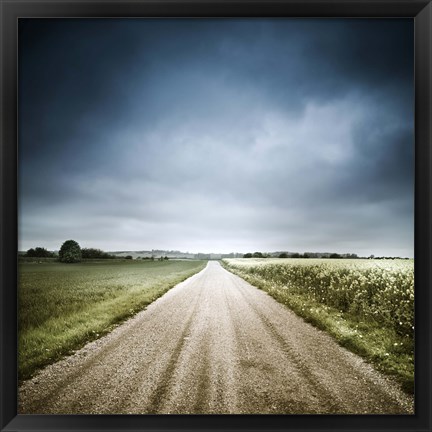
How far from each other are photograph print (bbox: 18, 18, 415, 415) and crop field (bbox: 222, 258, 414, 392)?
0.03 m

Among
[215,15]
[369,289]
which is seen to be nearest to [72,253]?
[215,15]

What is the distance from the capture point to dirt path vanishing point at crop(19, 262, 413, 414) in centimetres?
252

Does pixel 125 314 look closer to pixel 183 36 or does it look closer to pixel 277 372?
pixel 277 372

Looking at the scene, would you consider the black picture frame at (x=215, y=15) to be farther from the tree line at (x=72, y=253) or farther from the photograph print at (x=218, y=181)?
the tree line at (x=72, y=253)

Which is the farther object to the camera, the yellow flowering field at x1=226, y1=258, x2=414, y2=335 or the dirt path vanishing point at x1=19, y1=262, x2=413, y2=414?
the yellow flowering field at x1=226, y1=258, x2=414, y2=335

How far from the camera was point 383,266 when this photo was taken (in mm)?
4715

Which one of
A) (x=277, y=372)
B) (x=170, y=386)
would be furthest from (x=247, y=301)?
(x=170, y=386)

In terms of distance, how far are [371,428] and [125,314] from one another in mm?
4009

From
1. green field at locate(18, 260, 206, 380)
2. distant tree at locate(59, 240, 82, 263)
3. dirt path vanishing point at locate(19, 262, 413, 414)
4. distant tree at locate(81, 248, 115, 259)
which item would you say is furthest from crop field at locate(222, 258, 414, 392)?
distant tree at locate(59, 240, 82, 263)

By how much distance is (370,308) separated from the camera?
Result: 179 inches

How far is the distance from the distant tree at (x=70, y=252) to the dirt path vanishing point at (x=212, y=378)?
1.47m

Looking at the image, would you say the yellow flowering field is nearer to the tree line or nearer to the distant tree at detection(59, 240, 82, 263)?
the tree line

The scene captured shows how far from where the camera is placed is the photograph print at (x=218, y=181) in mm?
2732
